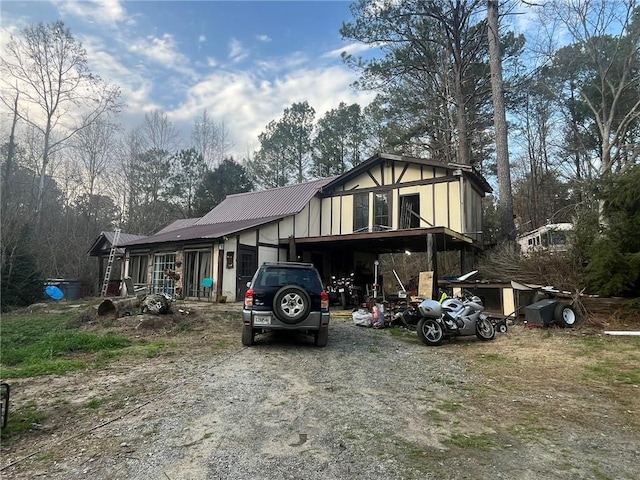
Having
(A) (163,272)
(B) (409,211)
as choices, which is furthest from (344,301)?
(A) (163,272)

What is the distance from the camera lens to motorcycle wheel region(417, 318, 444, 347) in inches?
307

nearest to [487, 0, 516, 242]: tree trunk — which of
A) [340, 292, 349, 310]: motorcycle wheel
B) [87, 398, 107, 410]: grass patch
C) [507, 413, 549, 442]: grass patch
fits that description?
[340, 292, 349, 310]: motorcycle wheel

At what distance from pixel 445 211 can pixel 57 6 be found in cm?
1369

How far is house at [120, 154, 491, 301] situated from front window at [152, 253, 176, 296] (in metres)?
0.05

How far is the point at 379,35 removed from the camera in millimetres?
19062

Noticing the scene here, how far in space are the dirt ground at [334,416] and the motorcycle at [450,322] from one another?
92 centimetres

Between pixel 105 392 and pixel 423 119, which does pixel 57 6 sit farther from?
pixel 423 119

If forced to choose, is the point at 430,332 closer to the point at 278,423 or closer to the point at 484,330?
the point at 484,330

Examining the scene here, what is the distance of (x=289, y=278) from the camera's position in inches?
278

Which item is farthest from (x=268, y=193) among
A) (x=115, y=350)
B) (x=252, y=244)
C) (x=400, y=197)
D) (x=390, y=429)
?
(x=390, y=429)

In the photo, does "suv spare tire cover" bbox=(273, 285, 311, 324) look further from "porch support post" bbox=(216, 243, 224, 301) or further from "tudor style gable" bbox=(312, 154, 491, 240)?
"tudor style gable" bbox=(312, 154, 491, 240)

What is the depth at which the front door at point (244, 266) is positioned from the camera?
49.8 feet

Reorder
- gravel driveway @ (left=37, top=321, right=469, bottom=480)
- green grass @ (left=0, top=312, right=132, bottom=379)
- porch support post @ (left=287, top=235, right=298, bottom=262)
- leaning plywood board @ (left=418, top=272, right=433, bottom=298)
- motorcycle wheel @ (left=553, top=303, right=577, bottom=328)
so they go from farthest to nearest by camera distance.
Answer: porch support post @ (left=287, top=235, right=298, bottom=262)
leaning plywood board @ (left=418, top=272, right=433, bottom=298)
motorcycle wheel @ (left=553, top=303, right=577, bottom=328)
green grass @ (left=0, top=312, right=132, bottom=379)
gravel driveway @ (left=37, top=321, right=469, bottom=480)

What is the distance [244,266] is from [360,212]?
574cm
